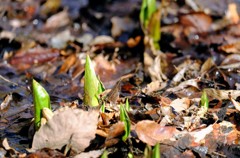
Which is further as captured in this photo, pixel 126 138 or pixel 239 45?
pixel 239 45

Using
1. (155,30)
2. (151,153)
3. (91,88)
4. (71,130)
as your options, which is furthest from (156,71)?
(151,153)

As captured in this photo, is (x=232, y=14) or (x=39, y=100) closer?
(x=39, y=100)

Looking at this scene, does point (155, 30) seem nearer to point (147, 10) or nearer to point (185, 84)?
point (147, 10)

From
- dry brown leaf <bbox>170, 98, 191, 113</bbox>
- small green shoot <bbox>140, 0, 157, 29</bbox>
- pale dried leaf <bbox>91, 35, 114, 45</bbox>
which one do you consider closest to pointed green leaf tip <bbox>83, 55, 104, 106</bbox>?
dry brown leaf <bbox>170, 98, 191, 113</bbox>

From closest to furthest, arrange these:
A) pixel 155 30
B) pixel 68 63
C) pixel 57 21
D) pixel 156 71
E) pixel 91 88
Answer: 1. pixel 91 88
2. pixel 156 71
3. pixel 68 63
4. pixel 155 30
5. pixel 57 21

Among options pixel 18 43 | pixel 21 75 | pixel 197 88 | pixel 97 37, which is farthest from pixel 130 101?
pixel 18 43

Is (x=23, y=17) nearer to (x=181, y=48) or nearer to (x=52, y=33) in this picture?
(x=52, y=33)

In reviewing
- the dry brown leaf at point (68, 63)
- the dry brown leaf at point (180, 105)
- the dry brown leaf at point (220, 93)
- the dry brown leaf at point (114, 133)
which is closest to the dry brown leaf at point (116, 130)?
the dry brown leaf at point (114, 133)
